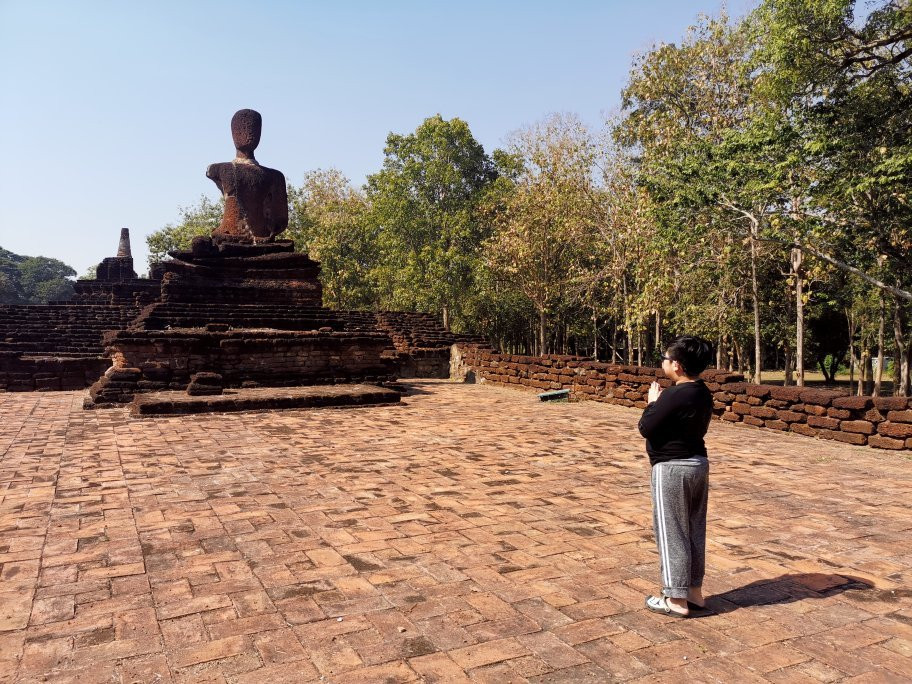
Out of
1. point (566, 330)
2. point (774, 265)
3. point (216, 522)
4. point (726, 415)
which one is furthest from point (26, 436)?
point (566, 330)

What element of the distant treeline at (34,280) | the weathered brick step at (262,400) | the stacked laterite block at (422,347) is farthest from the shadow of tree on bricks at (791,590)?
the distant treeline at (34,280)

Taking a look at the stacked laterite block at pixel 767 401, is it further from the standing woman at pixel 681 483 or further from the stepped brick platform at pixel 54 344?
the stepped brick platform at pixel 54 344

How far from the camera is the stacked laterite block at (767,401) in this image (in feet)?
23.4

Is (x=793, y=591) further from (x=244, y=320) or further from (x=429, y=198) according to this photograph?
(x=429, y=198)

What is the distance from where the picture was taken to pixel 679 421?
2904 mm

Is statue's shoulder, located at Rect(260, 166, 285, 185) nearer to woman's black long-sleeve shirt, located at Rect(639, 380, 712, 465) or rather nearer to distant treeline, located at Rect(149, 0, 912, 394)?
distant treeline, located at Rect(149, 0, 912, 394)

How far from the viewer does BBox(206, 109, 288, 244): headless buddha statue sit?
58.1 feet

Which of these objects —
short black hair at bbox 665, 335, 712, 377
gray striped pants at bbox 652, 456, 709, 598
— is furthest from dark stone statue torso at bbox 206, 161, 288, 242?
gray striped pants at bbox 652, 456, 709, 598

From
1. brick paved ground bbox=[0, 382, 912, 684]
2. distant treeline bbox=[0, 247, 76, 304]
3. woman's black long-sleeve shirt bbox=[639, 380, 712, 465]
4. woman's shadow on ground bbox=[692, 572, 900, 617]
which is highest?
distant treeline bbox=[0, 247, 76, 304]

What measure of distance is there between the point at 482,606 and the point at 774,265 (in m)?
15.7

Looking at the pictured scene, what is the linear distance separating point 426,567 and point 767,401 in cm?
657

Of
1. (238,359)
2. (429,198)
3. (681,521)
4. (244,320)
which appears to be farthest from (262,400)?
(429,198)

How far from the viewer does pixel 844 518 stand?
449cm

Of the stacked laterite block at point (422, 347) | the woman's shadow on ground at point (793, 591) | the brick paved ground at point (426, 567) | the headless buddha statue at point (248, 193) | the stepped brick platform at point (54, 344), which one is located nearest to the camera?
the brick paved ground at point (426, 567)
